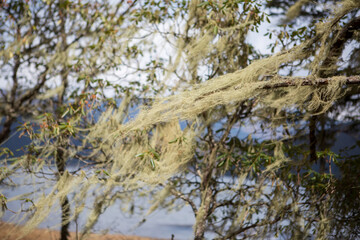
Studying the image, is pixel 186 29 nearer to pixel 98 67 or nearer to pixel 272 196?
pixel 98 67

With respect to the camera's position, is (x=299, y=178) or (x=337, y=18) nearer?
(x=337, y=18)

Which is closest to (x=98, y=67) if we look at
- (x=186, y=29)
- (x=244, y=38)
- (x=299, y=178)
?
(x=186, y=29)

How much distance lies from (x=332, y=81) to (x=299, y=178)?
1.11 m

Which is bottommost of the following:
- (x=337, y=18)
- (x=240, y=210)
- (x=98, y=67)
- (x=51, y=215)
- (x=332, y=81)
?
(x=51, y=215)

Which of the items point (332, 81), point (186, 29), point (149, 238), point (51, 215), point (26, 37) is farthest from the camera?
point (149, 238)

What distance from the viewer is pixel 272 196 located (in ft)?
8.63

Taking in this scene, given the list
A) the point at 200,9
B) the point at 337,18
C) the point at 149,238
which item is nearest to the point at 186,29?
the point at 200,9

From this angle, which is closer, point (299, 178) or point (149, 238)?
point (299, 178)

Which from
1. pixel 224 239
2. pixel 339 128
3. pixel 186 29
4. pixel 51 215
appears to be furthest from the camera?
pixel 339 128

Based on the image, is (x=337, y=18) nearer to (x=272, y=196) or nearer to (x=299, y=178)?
(x=299, y=178)

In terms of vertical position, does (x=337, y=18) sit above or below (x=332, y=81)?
above

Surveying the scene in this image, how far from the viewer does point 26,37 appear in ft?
11.7

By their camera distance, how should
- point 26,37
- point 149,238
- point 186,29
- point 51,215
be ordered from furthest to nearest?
1. point 149,238
2. point 26,37
3. point 186,29
4. point 51,215

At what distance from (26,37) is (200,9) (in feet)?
6.87
